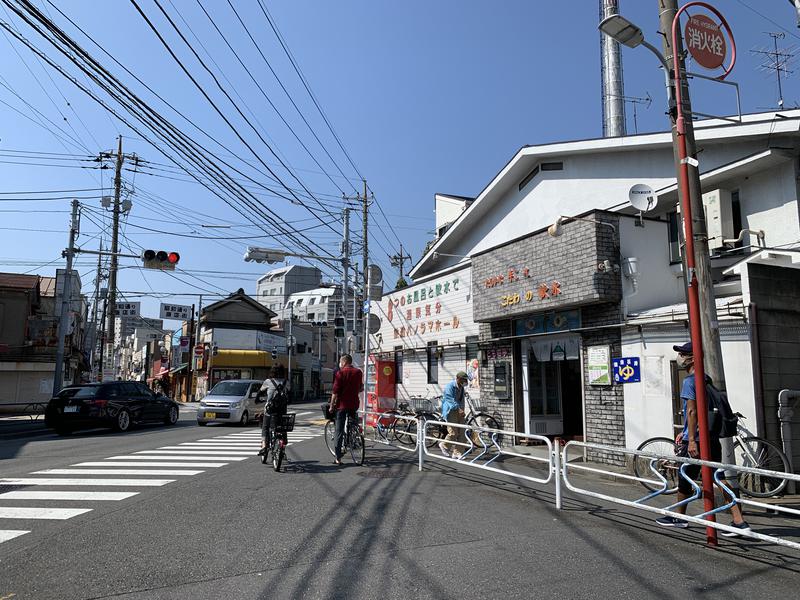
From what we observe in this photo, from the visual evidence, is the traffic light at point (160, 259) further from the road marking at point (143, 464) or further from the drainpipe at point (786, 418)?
the drainpipe at point (786, 418)

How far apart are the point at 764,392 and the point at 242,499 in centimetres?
774

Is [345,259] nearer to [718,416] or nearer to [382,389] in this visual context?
[382,389]

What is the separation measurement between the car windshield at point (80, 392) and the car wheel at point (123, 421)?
1016 millimetres

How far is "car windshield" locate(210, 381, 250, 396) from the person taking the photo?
66.7 feet

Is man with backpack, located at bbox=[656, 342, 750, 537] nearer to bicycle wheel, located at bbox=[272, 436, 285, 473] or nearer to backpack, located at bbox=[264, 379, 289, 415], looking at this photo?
bicycle wheel, located at bbox=[272, 436, 285, 473]

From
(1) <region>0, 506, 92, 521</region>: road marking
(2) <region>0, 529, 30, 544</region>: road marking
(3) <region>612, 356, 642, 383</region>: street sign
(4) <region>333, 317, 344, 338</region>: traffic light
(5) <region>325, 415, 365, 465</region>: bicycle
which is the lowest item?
(1) <region>0, 506, 92, 521</region>: road marking

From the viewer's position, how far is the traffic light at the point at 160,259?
18.0 meters

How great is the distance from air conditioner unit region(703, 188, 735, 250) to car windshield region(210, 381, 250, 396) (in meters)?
16.0

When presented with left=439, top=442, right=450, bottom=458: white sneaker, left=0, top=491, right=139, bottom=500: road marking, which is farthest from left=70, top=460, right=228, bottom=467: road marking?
left=439, top=442, right=450, bottom=458: white sneaker

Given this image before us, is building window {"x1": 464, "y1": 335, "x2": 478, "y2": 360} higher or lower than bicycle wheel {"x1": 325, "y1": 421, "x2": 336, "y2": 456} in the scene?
higher

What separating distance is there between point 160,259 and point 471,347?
35.0 ft

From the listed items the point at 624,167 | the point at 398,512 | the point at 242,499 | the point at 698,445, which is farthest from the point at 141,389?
the point at 698,445

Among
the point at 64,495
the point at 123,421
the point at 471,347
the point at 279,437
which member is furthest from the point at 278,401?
the point at 123,421

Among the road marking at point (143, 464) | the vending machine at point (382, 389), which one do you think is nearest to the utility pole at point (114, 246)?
the vending machine at point (382, 389)
